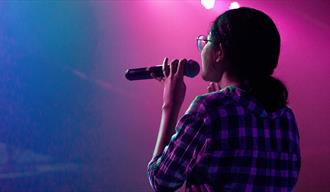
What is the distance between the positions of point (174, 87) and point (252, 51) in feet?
0.58

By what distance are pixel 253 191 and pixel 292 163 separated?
11cm

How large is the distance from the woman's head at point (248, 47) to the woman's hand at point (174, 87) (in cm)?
10

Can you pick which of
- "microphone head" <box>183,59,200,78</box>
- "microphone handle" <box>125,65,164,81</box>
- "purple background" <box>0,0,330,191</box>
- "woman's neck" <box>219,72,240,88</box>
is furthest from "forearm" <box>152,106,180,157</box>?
"purple background" <box>0,0,330,191</box>

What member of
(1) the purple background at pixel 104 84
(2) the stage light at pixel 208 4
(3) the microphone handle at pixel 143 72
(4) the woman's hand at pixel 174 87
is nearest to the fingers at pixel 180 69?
(4) the woman's hand at pixel 174 87

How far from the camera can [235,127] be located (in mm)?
621

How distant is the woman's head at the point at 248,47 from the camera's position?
678mm

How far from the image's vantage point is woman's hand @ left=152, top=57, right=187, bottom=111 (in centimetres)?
76

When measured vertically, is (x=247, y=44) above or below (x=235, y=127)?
above

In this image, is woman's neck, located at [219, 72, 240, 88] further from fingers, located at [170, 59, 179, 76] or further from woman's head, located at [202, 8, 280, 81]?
fingers, located at [170, 59, 179, 76]

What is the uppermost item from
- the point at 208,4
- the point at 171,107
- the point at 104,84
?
the point at 208,4

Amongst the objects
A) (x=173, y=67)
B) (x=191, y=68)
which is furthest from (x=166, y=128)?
(x=191, y=68)

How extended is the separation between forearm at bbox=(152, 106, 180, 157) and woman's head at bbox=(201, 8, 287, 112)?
0.12 metres

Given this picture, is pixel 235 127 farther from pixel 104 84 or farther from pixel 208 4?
pixel 208 4

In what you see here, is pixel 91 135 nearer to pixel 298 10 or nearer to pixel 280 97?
pixel 298 10
